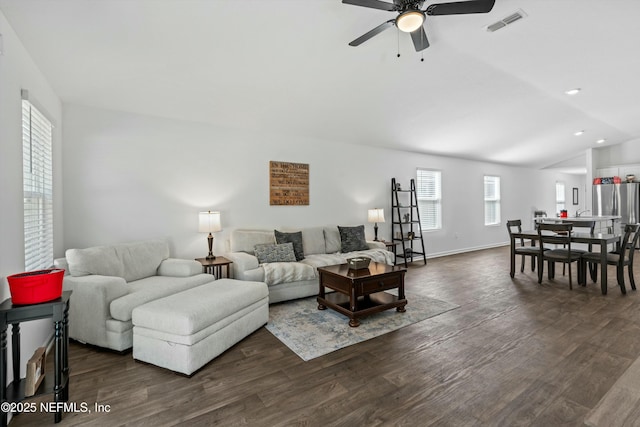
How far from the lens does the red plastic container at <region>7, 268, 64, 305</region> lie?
5.72ft

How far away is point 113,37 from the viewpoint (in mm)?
2604

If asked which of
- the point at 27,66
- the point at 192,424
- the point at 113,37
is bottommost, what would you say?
the point at 192,424

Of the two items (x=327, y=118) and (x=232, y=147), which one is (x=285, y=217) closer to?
(x=232, y=147)

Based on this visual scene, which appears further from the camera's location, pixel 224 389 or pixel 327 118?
pixel 327 118

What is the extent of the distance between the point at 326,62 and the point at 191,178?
7.89 ft

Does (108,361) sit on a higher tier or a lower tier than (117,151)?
lower

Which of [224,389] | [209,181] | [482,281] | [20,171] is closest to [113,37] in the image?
[20,171]

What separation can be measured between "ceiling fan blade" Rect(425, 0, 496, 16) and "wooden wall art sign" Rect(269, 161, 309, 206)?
3292 millimetres

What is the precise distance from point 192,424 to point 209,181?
3.30 meters

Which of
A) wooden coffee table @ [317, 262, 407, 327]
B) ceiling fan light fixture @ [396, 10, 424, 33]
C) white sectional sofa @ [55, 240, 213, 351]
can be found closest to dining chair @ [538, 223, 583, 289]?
wooden coffee table @ [317, 262, 407, 327]

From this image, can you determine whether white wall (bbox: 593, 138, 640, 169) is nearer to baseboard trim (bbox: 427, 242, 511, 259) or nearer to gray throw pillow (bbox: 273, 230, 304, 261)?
baseboard trim (bbox: 427, 242, 511, 259)

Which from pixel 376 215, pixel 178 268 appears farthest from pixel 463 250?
pixel 178 268

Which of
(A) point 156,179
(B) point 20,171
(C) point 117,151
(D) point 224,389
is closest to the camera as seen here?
(D) point 224,389

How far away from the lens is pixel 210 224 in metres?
4.09
